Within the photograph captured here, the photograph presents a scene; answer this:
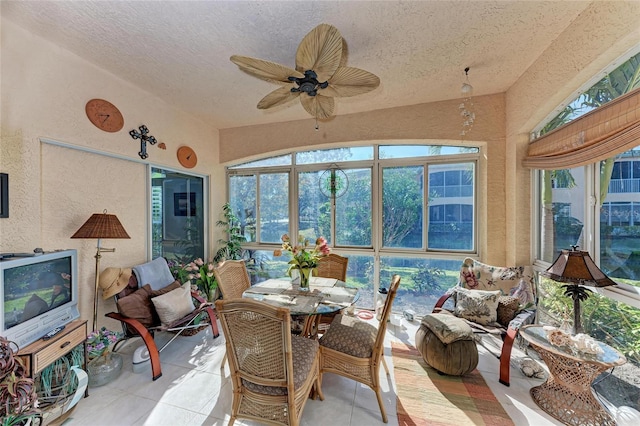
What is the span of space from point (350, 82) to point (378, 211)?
225 centimetres

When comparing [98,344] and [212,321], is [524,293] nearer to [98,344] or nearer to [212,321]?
[212,321]

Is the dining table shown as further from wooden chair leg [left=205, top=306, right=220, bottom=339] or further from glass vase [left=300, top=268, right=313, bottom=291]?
wooden chair leg [left=205, top=306, right=220, bottom=339]

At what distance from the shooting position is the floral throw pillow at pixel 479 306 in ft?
8.11

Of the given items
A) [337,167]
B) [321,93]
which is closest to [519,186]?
[337,167]

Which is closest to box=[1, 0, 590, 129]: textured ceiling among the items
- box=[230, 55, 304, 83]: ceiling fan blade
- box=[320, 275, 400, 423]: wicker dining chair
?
box=[230, 55, 304, 83]: ceiling fan blade

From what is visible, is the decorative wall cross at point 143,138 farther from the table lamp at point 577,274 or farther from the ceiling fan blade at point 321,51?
the table lamp at point 577,274

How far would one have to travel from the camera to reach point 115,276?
254 centimetres

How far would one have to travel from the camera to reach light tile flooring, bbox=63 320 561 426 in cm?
180

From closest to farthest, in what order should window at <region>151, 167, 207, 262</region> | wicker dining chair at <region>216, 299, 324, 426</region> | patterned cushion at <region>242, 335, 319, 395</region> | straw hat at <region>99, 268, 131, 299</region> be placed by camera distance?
wicker dining chair at <region>216, 299, 324, 426</region> < patterned cushion at <region>242, 335, 319, 395</region> < straw hat at <region>99, 268, 131, 299</region> < window at <region>151, 167, 207, 262</region>

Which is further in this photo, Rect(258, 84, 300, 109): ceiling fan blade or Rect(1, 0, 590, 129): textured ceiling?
Rect(258, 84, 300, 109): ceiling fan blade

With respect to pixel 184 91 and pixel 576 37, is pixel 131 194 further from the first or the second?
pixel 576 37

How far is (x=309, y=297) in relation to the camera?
7.22 ft

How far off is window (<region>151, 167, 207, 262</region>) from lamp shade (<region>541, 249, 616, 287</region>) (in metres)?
4.20

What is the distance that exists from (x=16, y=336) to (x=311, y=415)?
80.9 inches
